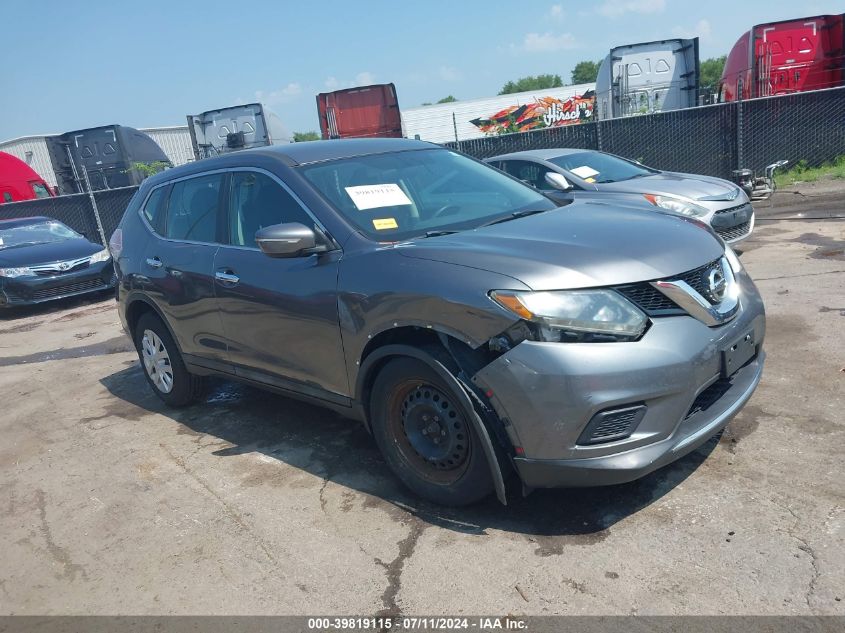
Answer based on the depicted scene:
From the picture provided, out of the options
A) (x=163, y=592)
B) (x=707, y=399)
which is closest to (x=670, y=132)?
(x=707, y=399)

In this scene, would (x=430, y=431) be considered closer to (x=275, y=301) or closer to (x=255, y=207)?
(x=275, y=301)

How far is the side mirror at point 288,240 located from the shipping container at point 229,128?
14.7 metres

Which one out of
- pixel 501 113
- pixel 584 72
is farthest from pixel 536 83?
pixel 501 113

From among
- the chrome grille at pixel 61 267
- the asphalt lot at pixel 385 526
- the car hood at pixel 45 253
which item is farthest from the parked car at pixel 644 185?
the car hood at pixel 45 253

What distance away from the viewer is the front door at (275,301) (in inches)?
146

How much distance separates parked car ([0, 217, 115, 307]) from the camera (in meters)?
10.6

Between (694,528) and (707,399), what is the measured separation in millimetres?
569

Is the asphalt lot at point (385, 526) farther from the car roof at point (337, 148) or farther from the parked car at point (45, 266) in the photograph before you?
the parked car at point (45, 266)

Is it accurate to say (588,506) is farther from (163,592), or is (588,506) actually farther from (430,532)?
(163,592)

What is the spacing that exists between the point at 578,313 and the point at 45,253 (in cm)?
1067

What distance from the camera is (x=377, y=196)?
3916 millimetres

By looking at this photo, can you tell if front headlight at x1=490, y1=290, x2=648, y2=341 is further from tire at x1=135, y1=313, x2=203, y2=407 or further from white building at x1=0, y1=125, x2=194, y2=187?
white building at x1=0, y1=125, x2=194, y2=187

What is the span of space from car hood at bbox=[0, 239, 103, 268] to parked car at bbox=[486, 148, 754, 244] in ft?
22.9

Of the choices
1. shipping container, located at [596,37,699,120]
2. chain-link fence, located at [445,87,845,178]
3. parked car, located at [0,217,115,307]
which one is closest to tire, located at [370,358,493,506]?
parked car, located at [0,217,115,307]
